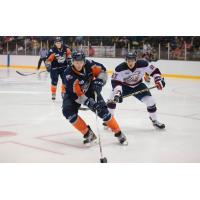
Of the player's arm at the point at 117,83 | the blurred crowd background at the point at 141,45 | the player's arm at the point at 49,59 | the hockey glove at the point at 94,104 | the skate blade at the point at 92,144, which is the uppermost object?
the blurred crowd background at the point at 141,45

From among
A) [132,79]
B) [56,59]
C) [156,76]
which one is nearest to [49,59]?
[56,59]

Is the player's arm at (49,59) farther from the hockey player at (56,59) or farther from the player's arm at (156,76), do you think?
the player's arm at (156,76)

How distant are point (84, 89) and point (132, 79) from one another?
71cm

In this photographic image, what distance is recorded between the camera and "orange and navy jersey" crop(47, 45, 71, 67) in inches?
224

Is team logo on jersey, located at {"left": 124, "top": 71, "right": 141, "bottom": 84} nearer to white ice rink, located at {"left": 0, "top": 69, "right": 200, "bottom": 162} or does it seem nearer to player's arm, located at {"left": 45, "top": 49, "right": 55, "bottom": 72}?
white ice rink, located at {"left": 0, "top": 69, "right": 200, "bottom": 162}

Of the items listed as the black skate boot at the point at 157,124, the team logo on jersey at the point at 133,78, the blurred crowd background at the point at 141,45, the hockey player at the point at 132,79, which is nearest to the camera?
the hockey player at the point at 132,79

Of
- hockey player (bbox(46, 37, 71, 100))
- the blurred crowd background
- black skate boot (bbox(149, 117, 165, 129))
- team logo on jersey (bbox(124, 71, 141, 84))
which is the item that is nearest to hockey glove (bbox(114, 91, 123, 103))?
team logo on jersey (bbox(124, 71, 141, 84))

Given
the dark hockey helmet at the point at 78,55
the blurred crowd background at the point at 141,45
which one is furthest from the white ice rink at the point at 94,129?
the blurred crowd background at the point at 141,45

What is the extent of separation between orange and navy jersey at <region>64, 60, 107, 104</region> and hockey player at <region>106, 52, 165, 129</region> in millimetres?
427

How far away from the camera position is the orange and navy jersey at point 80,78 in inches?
121

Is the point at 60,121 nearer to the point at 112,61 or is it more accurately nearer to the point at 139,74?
the point at 139,74

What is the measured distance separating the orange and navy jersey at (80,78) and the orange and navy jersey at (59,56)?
103 inches

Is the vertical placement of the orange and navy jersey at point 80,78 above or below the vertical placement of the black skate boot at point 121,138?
above

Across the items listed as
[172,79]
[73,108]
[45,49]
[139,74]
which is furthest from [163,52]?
[73,108]
